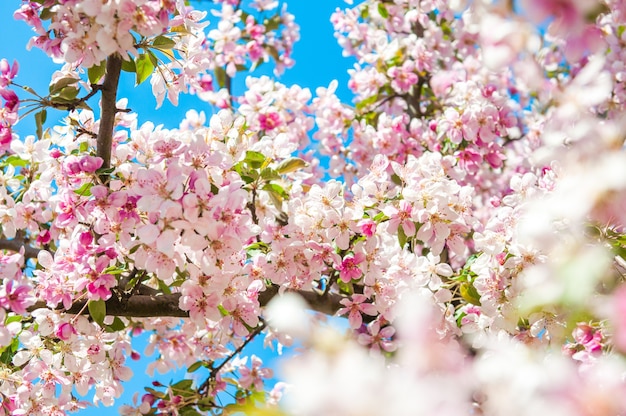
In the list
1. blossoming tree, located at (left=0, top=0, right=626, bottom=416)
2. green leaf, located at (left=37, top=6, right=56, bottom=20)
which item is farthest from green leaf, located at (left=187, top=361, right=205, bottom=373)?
green leaf, located at (left=37, top=6, right=56, bottom=20)

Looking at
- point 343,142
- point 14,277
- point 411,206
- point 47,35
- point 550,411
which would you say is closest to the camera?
point 550,411

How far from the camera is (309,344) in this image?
62cm

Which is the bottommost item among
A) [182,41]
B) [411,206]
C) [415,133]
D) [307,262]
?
[307,262]

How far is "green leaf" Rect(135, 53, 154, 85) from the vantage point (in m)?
1.92

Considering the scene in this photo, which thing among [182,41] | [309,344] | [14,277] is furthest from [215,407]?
[309,344]

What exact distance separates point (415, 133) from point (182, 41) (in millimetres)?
1772

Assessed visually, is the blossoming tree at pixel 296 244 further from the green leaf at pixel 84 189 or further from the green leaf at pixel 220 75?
the green leaf at pixel 220 75

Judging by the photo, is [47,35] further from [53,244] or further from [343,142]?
[343,142]

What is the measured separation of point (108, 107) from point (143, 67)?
176mm

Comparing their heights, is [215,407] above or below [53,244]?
below

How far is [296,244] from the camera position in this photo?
2.03m

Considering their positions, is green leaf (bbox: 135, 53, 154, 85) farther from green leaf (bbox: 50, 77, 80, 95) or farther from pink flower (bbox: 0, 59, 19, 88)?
pink flower (bbox: 0, 59, 19, 88)

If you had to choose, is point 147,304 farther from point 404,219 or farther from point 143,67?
point 404,219

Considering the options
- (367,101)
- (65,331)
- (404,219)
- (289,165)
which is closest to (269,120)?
(367,101)
